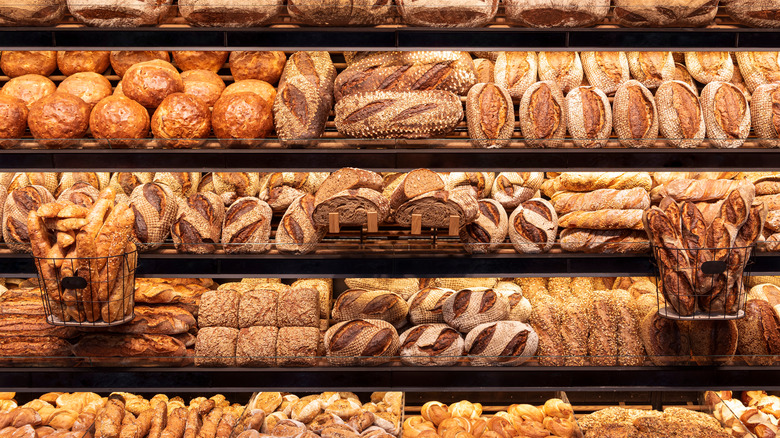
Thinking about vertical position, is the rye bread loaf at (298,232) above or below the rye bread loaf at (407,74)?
below

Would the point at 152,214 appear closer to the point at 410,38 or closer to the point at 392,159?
the point at 392,159

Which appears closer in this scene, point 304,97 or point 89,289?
point 89,289

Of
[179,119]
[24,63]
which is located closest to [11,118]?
[24,63]

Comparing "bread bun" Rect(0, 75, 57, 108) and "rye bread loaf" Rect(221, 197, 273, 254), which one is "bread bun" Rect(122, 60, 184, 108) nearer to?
"bread bun" Rect(0, 75, 57, 108)

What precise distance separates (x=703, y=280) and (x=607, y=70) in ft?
3.88

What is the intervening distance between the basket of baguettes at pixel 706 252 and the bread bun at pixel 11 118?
2.76 meters

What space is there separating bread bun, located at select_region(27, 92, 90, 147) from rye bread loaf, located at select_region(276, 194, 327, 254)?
39.3 inches

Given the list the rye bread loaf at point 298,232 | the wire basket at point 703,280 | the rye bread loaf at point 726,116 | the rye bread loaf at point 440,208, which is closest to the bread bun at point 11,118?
the rye bread loaf at point 298,232

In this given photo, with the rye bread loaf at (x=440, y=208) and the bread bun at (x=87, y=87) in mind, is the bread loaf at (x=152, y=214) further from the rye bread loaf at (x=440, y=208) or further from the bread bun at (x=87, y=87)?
the rye bread loaf at (x=440, y=208)

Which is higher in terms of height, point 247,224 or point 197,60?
point 197,60

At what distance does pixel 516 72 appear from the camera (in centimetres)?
286

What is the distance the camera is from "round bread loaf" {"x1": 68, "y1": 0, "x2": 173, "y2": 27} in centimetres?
243

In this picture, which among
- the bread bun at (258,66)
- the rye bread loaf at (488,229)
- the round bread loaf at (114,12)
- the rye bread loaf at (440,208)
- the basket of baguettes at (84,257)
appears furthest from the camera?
the bread bun at (258,66)

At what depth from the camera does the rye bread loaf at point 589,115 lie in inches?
103
